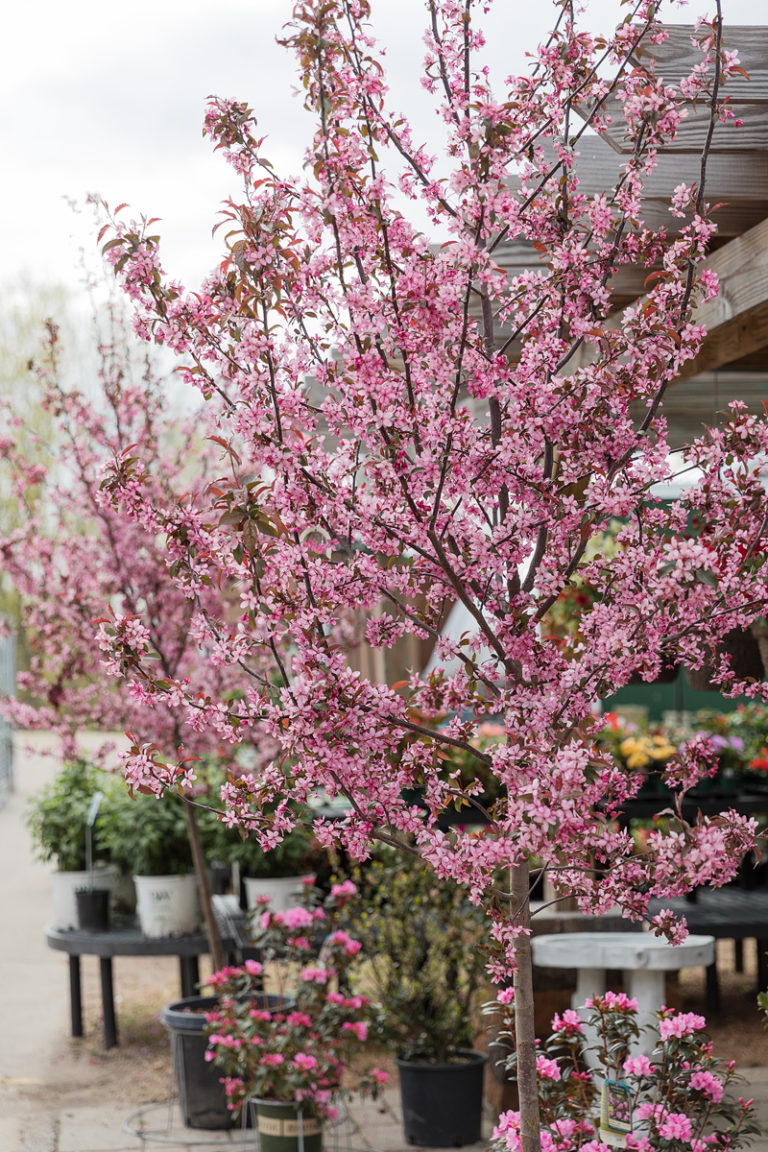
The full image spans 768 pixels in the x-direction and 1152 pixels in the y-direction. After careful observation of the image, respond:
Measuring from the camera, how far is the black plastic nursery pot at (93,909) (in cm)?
554

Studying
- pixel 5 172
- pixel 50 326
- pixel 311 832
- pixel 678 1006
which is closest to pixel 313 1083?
pixel 678 1006

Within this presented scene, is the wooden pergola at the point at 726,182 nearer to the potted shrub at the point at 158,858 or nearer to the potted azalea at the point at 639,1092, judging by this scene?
the potted azalea at the point at 639,1092

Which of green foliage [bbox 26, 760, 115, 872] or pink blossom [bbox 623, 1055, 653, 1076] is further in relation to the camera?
green foliage [bbox 26, 760, 115, 872]

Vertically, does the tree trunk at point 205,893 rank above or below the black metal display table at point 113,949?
above

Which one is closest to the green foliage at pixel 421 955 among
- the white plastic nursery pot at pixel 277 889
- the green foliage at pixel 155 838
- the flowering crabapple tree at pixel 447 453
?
the white plastic nursery pot at pixel 277 889

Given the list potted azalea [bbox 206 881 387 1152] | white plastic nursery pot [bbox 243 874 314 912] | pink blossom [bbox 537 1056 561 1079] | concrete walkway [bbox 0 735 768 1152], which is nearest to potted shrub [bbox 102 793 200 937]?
white plastic nursery pot [bbox 243 874 314 912]

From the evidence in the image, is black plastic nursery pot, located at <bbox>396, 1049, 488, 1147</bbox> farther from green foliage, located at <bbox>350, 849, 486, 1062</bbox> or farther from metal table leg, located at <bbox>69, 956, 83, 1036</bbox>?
metal table leg, located at <bbox>69, 956, 83, 1036</bbox>

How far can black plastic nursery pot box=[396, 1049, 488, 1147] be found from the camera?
173 inches

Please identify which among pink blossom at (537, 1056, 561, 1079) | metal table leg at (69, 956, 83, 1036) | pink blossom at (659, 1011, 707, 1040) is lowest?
metal table leg at (69, 956, 83, 1036)

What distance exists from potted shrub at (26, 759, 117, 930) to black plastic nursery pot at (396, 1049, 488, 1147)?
6.15 ft

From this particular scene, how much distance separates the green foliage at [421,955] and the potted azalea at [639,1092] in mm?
1496

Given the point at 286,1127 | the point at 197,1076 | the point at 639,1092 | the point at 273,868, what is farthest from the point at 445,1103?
the point at 639,1092

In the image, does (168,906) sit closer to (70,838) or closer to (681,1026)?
(70,838)

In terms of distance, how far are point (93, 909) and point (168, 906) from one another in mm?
377
